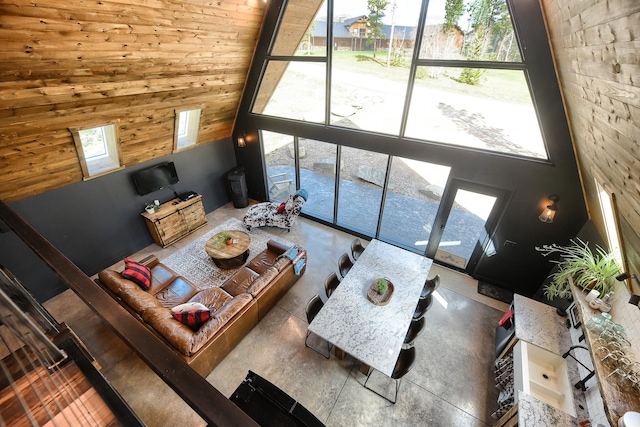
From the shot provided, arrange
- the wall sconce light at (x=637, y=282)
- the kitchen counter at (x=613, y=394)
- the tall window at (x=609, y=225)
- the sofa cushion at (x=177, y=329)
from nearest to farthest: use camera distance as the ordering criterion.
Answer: the kitchen counter at (x=613, y=394) < the wall sconce light at (x=637, y=282) < the tall window at (x=609, y=225) < the sofa cushion at (x=177, y=329)

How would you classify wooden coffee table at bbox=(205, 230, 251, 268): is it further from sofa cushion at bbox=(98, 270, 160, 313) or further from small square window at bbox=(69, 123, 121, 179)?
small square window at bbox=(69, 123, 121, 179)

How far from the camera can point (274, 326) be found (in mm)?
4172

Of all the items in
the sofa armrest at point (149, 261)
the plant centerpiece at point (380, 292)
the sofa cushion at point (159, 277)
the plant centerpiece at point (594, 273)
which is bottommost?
the sofa cushion at point (159, 277)

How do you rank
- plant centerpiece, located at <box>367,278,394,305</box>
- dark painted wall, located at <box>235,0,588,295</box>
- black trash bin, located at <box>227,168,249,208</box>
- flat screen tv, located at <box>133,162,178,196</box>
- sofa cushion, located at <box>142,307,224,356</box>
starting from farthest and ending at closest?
black trash bin, located at <box>227,168,249,208</box> → flat screen tv, located at <box>133,162,178,196</box> → plant centerpiece, located at <box>367,278,394,305</box> → dark painted wall, located at <box>235,0,588,295</box> → sofa cushion, located at <box>142,307,224,356</box>

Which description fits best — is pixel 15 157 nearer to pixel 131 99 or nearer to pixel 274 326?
pixel 131 99

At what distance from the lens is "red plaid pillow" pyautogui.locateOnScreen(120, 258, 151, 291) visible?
3967 millimetres

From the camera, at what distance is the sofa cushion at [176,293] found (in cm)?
409

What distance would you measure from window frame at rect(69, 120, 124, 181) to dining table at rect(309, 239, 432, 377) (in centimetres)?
430

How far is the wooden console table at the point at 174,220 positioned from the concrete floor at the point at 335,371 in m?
1.74

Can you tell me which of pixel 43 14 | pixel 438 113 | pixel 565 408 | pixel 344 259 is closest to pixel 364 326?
pixel 344 259

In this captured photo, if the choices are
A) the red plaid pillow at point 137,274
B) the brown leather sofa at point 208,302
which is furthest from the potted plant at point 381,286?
the red plaid pillow at point 137,274

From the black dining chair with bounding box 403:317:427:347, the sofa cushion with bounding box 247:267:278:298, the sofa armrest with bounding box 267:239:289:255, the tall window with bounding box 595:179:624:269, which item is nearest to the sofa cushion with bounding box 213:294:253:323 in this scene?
the sofa cushion with bounding box 247:267:278:298

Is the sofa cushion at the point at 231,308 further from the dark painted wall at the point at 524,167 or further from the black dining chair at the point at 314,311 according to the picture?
the dark painted wall at the point at 524,167

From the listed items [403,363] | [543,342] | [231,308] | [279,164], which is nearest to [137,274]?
[231,308]
